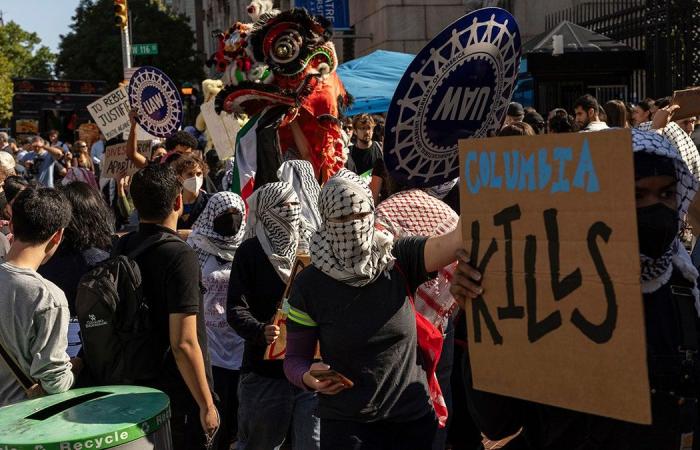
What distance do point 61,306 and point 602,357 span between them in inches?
89.9

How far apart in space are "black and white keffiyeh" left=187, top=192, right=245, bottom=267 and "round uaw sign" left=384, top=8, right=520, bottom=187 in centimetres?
173

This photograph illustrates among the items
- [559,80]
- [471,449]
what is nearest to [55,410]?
[471,449]

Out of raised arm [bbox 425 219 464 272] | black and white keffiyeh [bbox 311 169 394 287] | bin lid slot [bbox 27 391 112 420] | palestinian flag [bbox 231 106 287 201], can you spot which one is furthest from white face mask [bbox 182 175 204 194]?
raised arm [bbox 425 219 464 272]

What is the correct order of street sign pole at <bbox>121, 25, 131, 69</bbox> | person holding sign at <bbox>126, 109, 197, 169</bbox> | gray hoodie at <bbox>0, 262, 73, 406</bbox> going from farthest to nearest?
1. street sign pole at <bbox>121, 25, 131, 69</bbox>
2. person holding sign at <bbox>126, 109, 197, 169</bbox>
3. gray hoodie at <bbox>0, 262, 73, 406</bbox>

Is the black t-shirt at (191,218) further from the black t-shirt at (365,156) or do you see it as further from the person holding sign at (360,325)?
the black t-shirt at (365,156)

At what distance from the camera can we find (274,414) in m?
5.02

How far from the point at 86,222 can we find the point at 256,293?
99 cm

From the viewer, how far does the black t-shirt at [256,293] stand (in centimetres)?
502

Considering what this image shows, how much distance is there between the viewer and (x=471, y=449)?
5.98 meters

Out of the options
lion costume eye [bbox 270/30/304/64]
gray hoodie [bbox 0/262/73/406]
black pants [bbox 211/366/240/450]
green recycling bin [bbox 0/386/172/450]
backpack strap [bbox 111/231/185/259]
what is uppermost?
lion costume eye [bbox 270/30/304/64]

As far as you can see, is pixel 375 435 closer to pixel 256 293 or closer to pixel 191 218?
pixel 256 293

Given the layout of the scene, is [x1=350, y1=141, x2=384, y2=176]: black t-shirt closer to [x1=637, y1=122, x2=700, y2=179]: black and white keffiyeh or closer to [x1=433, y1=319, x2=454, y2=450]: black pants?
[x1=637, y1=122, x2=700, y2=179]: black and white keffiyeh

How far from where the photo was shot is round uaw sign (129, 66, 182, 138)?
34.4ft

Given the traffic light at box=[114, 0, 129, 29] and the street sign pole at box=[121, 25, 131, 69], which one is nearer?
the traffic light at box=[114, 0, 129, 29]
